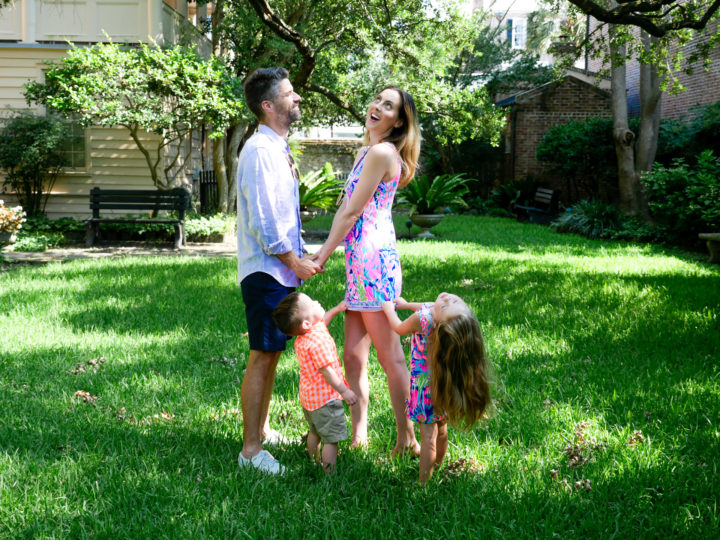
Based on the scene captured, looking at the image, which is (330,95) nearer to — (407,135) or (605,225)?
(605,225)

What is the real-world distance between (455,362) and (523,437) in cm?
101

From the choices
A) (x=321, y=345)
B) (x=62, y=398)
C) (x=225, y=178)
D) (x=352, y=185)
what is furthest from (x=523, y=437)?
(x=225, y=178)

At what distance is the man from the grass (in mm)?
345

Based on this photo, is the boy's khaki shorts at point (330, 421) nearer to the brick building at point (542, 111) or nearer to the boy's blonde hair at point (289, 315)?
the boy's blonde hair at point (289, 315)

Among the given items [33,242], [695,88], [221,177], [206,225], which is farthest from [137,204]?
[695,88]

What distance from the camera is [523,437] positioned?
11.7 ft

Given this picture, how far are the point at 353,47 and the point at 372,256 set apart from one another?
43.4ft

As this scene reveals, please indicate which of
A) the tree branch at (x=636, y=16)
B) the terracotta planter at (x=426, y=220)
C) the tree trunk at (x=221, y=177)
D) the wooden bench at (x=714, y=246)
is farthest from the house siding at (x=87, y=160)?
the wooden bench at (x=714, y=246)

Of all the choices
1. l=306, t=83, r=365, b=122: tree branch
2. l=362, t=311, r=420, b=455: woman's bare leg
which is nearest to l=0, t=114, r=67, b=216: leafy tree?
l=306, t=83, r=365, b=122: tree branch

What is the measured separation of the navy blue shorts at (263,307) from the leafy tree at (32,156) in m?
12.0

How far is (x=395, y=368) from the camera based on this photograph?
3.39 m

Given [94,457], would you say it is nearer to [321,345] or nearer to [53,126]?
[321,345]

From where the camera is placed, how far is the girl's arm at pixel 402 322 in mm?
2988

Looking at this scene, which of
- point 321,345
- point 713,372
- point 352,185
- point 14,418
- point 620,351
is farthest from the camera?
point 620,351
